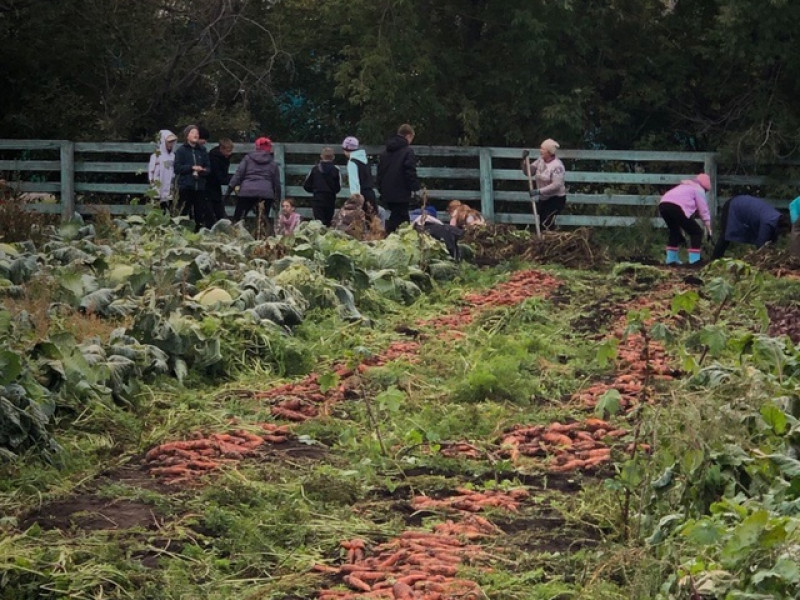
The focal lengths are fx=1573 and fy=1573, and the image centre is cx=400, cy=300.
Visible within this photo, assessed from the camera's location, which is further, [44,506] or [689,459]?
[44,506]

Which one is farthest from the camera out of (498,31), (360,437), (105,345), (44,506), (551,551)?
(498,31)

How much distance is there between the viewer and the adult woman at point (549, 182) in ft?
63.5

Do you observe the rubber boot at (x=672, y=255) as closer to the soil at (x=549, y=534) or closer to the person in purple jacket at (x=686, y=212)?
the person in purple jacket at (x=686, y=212)

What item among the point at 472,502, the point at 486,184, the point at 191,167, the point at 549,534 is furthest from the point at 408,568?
the point at 486,184

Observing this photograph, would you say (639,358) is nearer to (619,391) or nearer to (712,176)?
(619,391)

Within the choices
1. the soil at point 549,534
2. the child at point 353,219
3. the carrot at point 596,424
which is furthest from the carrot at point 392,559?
the child at point 353,219

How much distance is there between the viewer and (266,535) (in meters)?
6.46

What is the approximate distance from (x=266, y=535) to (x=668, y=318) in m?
6.61

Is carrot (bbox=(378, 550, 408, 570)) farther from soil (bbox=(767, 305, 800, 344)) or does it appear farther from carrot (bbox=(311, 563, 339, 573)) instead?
soil (bbox=(767, 305, 800, 344))

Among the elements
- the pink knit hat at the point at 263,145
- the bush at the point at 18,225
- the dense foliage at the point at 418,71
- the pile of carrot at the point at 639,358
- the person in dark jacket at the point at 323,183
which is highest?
the dense foliage at the point at 418,71

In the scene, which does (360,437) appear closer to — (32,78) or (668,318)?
(668,318)

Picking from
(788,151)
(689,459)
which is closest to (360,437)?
(689,459)

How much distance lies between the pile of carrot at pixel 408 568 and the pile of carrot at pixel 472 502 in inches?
12.6

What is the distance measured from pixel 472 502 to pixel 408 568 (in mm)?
986
